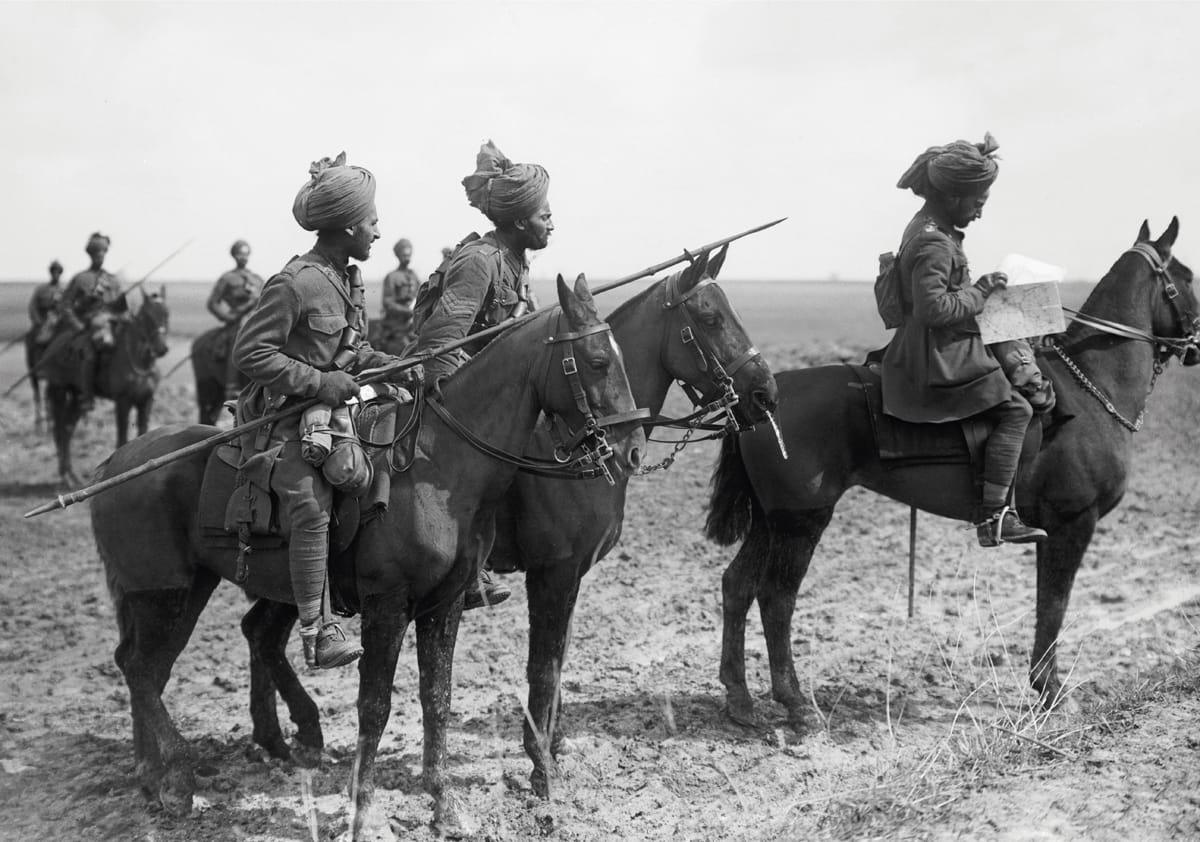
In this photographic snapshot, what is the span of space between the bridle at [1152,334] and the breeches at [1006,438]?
659 millimetres

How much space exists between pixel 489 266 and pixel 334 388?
1.21 m

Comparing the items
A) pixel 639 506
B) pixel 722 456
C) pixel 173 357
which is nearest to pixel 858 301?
pixel 173 357

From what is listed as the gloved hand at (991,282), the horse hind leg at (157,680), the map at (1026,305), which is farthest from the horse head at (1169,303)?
the horse hind leg at (157,680)

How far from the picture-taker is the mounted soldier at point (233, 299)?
13992 mm

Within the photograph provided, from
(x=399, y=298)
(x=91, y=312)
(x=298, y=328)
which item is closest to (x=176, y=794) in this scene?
(x=298, y=328)

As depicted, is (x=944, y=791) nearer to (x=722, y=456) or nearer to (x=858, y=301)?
(x=722, y=456)

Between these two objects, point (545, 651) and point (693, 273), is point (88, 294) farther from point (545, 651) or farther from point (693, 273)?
point (693, 273)

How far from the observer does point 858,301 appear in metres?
44.0

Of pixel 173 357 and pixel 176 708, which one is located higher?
pixel 173 357

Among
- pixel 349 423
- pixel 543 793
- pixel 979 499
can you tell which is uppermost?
pixel 349 423

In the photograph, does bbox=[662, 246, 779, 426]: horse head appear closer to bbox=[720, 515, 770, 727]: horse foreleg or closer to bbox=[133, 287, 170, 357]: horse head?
bbox=[720, 515, 770, 727]: horse foreleg

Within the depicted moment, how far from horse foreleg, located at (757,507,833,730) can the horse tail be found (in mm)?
256

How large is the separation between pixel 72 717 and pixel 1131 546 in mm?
8146

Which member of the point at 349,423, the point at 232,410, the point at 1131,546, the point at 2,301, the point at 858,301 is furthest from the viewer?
the point at 858,301
